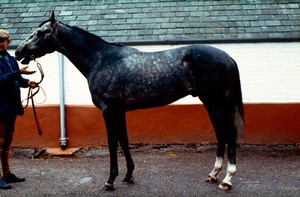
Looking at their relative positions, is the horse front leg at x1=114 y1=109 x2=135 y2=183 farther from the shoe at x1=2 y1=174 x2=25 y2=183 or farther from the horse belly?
the shoe at x1=2 y1=174 x2=25 y2=183

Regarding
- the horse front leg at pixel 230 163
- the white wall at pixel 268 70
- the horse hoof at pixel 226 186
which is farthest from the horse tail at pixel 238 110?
the white wall at pixel 268 70

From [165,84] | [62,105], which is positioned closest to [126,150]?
[165,84]

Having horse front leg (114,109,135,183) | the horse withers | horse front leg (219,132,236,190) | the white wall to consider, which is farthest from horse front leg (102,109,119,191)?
the white wall

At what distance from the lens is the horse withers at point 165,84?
5453 mm

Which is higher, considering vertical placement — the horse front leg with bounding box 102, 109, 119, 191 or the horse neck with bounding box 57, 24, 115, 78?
the horse neck with bounding box 57, 24, 115, 78

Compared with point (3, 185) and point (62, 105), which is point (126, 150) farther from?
point (62, 105)

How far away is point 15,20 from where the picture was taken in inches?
365

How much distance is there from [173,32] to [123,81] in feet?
10.7

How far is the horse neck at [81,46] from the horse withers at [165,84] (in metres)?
0.08

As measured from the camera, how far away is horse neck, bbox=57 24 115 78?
5777mm

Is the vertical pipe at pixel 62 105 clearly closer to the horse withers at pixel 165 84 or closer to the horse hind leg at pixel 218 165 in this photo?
the horse withers at pixel 165 84

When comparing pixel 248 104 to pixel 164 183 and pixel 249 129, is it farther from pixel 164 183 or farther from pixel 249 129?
pixel 164 183

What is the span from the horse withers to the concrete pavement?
1.27 feet

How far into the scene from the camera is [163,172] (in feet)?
21.1
